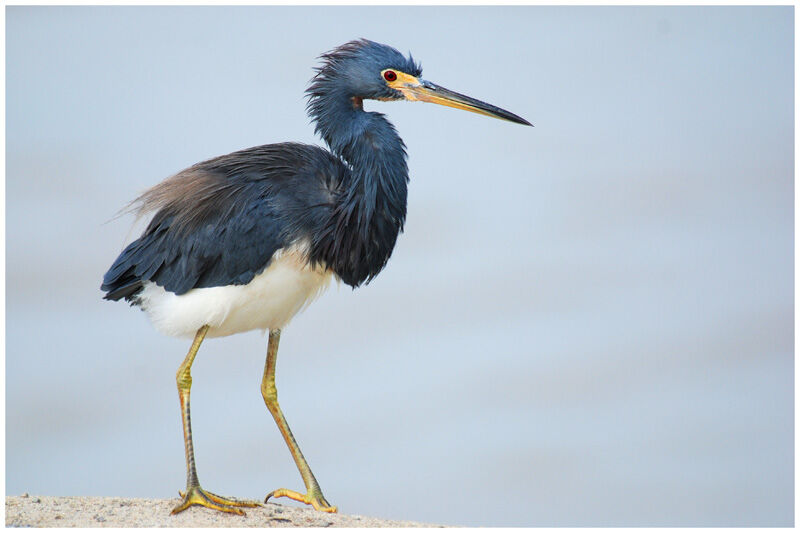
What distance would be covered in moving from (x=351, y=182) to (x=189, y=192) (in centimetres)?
104

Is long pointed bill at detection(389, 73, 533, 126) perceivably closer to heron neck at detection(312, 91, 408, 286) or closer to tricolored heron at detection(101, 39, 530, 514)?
tricolored heron at detection(101, 39, 530, 514)

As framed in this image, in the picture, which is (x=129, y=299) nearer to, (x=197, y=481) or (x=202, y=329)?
(x=202, y=329)

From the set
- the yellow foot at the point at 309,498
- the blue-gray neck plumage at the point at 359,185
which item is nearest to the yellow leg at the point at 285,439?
the yellow foot at the point at 309,498

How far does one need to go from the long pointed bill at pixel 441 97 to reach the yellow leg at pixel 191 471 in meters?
1.98

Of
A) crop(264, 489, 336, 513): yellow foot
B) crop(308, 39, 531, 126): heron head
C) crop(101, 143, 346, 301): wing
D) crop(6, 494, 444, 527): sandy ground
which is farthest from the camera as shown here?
crop(264, 489, 336, 513): yellow foot

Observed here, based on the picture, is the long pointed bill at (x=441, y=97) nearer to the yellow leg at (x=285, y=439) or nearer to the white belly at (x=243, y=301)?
the white belly at (x=243, y=301)

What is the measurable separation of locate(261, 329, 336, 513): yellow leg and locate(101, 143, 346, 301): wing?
2.75ft

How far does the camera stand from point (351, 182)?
25.1 feet

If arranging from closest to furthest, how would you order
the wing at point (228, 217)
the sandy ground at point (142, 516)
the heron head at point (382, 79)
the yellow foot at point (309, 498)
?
the sandy ground at point (142, 516) → the wing at point (228, 217) → the heron head at point (382, 79) → the yellow foot at point (309, 498)

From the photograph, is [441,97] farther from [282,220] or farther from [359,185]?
[282,220]

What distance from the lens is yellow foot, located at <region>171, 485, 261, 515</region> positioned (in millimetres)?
7605

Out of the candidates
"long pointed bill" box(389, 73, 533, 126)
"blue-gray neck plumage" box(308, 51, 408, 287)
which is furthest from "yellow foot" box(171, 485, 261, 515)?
"long pointed bill" box(389, 73, 533, 126)

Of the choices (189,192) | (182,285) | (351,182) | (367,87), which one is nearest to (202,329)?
(182,285)

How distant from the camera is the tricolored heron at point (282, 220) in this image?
24.9 feet
